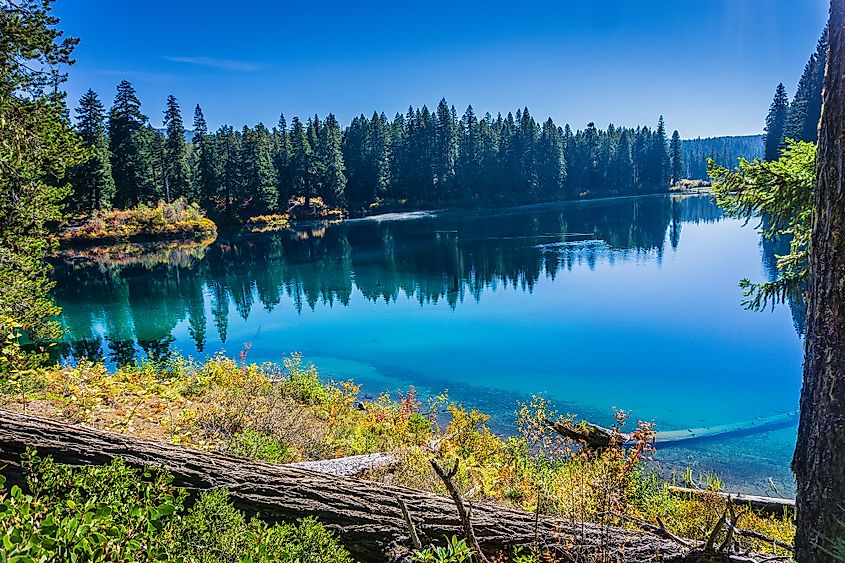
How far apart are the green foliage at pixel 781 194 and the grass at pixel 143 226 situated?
4807cm

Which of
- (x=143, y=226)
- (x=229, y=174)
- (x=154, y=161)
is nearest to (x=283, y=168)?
(x=229, y=174)

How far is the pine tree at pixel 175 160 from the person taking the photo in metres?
54.6

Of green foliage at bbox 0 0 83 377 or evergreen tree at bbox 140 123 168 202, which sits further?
evergreen tree at bbox 140 123 168 202

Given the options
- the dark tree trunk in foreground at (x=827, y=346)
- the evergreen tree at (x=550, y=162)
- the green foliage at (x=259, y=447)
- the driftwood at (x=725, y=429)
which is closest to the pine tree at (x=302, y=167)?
the evergreen tree at (x=550, y=162)

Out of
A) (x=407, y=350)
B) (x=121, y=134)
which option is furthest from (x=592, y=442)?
(x=121, y=134)

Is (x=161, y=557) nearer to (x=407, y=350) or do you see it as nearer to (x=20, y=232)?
(x=20, y=232)

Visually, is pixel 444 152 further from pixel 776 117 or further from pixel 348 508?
pixel 348 508

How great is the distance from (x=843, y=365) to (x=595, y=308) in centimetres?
1748

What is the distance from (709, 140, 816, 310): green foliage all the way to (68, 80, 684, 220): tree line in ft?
162

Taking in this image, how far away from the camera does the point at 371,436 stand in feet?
25.4

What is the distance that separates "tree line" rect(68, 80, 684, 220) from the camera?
Answer: 49844mm

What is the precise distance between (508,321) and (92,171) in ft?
136

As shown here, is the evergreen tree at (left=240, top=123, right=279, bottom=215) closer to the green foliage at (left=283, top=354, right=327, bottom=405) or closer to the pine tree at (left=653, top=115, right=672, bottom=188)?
the green foliage at (left=283, top=354, right=327, bottom=405)

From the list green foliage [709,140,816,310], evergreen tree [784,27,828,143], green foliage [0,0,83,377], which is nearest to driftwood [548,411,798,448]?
green foliage [709,140,816,310]
